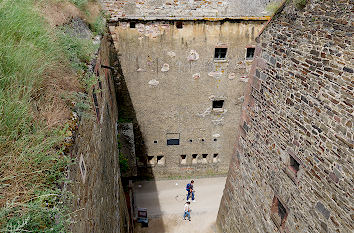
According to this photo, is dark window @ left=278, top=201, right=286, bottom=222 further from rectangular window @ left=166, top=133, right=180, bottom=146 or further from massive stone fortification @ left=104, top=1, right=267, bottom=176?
rectangular window @ left=166, top=133, right=180, bottom=146

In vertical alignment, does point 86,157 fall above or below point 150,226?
above

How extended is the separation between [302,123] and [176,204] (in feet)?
22.9

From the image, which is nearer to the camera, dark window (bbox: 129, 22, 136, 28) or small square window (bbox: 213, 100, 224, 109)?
dark window (bbox: 129, 22, 136, 28)

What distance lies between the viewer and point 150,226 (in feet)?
30.7

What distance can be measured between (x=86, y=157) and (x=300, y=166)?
3603 millimetres

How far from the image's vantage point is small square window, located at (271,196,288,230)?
17.0 ft

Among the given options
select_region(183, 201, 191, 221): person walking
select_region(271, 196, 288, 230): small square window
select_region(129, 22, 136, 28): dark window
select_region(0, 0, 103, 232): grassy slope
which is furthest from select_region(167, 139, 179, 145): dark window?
select_region(0, 0, 103, 232): grassy slope

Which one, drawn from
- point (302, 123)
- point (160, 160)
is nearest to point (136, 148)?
point (160, 160)

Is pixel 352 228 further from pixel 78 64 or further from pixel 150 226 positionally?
pixel 150 226

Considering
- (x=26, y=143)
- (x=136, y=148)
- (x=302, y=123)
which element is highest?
(x=26, y=143)

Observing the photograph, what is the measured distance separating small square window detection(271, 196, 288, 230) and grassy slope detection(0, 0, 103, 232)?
4275mm

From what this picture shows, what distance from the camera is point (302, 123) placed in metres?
4.57

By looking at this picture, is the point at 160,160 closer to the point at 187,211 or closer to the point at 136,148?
the point at 136,148

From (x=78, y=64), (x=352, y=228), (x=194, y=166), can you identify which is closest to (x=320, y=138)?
(x=352, y=228)
